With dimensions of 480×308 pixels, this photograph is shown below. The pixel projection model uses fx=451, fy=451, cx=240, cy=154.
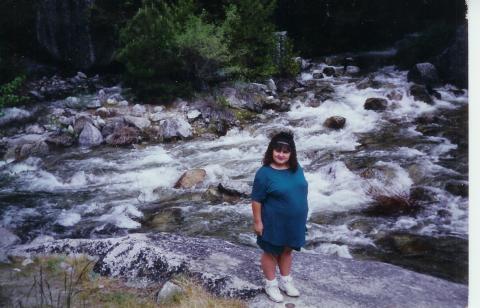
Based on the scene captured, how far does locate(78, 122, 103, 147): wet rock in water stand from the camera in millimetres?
8086

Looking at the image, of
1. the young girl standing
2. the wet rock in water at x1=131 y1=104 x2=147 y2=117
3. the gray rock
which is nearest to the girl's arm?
the young girl standing

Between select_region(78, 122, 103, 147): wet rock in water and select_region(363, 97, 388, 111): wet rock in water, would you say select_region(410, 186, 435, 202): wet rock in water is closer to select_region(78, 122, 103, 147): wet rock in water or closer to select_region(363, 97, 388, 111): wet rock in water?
select_region(363, 97, 388, 111): wet rock in water

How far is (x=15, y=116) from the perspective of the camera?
8.84 meters

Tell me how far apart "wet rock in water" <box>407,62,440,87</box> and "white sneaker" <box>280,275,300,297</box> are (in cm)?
743

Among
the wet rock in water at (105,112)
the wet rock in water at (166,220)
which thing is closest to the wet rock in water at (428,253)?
the wet rock in water at (166,220)

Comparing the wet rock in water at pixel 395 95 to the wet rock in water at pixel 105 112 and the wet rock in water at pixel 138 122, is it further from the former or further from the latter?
the wet rock in water at pixel 105 112

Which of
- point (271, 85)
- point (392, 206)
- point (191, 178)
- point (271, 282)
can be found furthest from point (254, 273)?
point (271, 85)

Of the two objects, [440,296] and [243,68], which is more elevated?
[243,68]

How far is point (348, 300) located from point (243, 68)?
7.35m

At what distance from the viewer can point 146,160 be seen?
24.1ft

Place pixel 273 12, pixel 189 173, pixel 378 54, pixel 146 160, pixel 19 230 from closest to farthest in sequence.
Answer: pixel 19 230, pixel 189 173, pixel 146 160, pixel 273 12, pixel 378 54

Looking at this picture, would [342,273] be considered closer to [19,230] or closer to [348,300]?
[348,300]

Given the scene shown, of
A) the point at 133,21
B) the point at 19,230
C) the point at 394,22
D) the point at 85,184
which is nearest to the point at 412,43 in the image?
the point at 394,22

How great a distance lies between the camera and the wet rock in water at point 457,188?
5.67m
